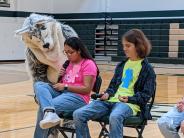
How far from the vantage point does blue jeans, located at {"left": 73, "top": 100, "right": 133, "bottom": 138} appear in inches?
127

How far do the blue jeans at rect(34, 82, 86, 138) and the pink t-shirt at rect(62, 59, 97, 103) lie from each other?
0.09m

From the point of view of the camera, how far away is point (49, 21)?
4.12 meters

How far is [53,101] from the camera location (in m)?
3.62

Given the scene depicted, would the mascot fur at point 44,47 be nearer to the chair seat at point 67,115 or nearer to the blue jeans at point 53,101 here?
the blue jeans at point 53,101

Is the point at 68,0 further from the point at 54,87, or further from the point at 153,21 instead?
the point at 54,87

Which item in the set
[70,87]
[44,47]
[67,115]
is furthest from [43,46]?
[67,115]

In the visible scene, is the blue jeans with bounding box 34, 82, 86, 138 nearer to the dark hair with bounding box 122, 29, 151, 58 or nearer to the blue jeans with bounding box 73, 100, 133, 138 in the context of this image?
the blue jeans with bounding box 73, 100, 133, 138

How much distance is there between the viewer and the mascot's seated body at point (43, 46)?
4008 mm

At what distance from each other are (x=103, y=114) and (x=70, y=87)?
1.34ft

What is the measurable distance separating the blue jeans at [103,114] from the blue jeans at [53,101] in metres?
0.19

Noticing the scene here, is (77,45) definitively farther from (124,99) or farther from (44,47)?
(124,99)

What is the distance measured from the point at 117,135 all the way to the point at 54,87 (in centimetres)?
77

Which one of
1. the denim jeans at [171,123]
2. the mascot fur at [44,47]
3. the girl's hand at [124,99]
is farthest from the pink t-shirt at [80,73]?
the denim jeans at [171,123]

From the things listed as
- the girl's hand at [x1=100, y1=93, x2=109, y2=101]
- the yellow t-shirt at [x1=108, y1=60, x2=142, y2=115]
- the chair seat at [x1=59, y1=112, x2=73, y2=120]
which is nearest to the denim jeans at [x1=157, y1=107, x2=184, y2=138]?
the yellow t-shirt at [x1=108, y1=60, x2=142, y2=115]
